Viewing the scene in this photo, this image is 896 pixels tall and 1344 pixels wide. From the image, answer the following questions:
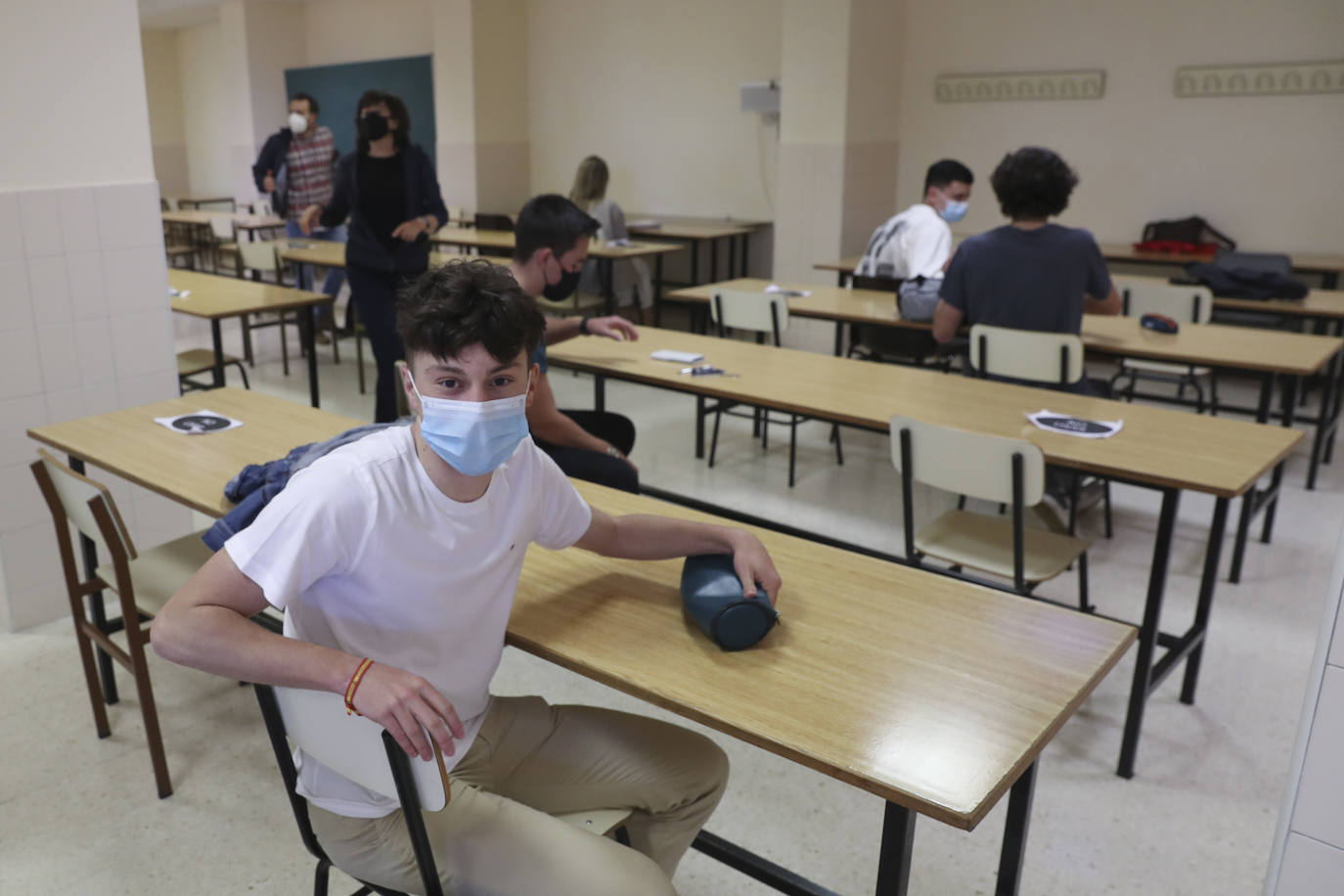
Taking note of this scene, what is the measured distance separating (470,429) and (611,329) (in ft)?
7.10

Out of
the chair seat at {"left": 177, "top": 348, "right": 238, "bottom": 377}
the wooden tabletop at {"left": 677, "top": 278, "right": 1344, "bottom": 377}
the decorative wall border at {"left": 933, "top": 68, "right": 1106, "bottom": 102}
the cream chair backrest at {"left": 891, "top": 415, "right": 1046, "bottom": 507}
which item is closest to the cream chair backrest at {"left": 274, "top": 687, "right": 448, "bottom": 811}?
the cream chair backrest at {"left": 891, "top": 415, "right": 1046, "bottom": 507}

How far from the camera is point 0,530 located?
2990mm

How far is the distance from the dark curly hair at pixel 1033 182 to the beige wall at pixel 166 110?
43.6 ft

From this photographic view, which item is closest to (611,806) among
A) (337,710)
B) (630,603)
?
(630,603)

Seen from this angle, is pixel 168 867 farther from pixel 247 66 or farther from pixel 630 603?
pixel 247 66

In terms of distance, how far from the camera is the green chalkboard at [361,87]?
33.3ft

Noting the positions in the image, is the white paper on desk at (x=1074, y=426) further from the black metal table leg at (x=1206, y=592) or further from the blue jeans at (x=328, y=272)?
the blue jeans at (x=328, y=272)

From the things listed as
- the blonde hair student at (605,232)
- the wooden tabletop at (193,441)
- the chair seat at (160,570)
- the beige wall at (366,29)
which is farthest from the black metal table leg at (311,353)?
the beige wall at (366,29)

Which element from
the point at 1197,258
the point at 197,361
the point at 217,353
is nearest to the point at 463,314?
the point at 217,353

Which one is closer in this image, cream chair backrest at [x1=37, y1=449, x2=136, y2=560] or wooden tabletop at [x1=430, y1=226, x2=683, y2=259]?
cream chair backrest at [x1=37, y1=449, x2=136, y2=560]

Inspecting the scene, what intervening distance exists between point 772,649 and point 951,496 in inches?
119

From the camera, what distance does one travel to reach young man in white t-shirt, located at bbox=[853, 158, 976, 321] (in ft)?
15.7

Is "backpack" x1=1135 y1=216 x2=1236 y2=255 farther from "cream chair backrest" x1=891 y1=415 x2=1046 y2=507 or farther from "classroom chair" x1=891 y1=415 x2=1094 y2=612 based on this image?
"cream chair backrest" x1=891 y1=415 x2=1046 y2=507

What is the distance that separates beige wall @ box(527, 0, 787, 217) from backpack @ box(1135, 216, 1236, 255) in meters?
3.06
